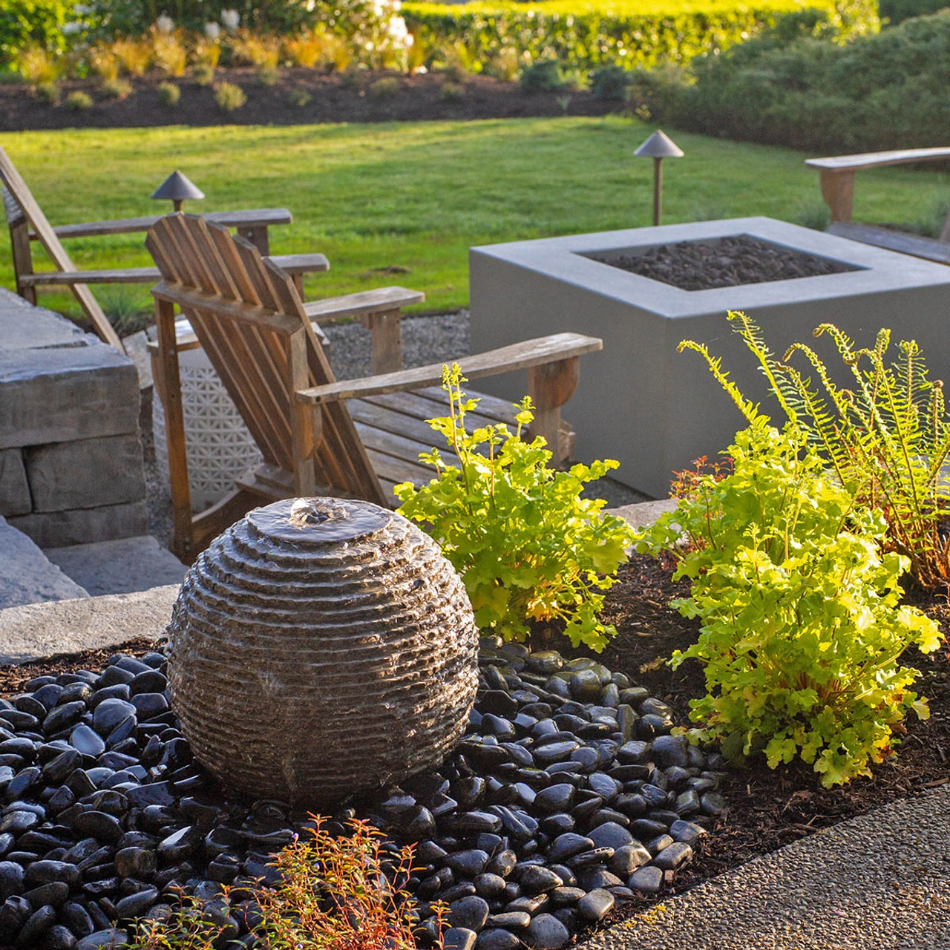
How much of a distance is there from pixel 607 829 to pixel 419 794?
0.33 m

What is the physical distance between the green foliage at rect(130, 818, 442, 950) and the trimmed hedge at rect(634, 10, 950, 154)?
12.3 meters

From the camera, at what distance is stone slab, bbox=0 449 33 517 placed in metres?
3.85

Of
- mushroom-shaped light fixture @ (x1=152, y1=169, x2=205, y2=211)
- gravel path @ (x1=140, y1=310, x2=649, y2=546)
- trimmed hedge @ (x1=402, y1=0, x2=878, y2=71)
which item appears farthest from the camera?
trimmed hedge @ (x1=402, y1=0, x2=878, y2=71)

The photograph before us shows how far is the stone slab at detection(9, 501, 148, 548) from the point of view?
3.96 meters

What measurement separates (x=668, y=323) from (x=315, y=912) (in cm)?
315

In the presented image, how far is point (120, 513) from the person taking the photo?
406cm

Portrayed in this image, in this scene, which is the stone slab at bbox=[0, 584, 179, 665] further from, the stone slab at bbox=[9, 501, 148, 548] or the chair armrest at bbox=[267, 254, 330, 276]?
the chair armrest at bbox=[267, 254, 330, 276]

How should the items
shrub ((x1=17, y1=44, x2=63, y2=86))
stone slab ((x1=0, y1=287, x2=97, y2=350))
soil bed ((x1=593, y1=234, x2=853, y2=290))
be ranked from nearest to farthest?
stone slab ((x1=0, y1=287, x2=97, y2=350)) < soil bed ((x1=593, y1=234, x2=853, y2=290)) < shrub ((x1=17, y1=44, x2=63, y2=86))

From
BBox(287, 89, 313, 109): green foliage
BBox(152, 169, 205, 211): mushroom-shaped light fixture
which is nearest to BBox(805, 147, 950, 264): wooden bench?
BBox(152, 169, 205, 211): mushroom-shaped light fixture

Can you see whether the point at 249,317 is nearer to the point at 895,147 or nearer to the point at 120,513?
the point at 120,513

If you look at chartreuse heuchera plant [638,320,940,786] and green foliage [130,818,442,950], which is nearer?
green foliage [130,818,442,950]

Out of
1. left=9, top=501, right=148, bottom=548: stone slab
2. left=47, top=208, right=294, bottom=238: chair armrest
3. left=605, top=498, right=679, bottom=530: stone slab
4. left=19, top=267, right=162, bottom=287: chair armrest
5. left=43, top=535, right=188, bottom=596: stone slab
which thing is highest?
left=47, top=208, right=294, bottom=238: chair armrest

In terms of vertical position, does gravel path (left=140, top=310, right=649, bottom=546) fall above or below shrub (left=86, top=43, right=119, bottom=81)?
below

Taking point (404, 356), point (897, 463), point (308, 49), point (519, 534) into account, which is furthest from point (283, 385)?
point (308, 49)
